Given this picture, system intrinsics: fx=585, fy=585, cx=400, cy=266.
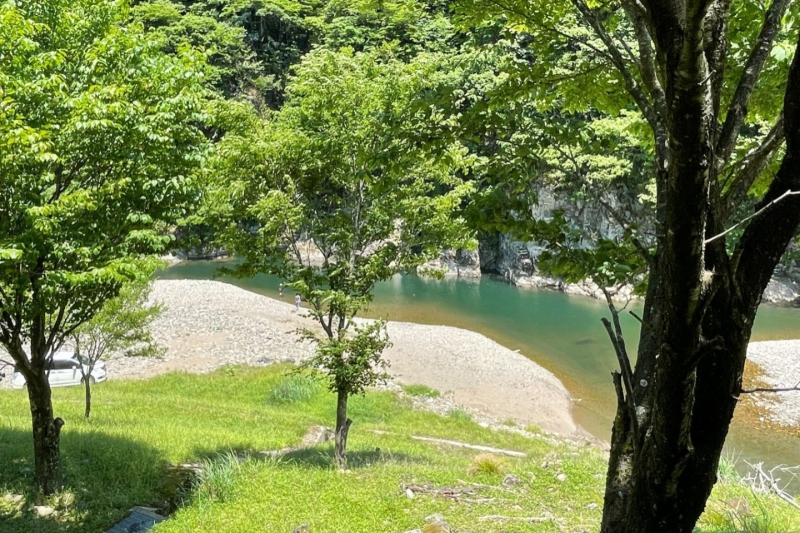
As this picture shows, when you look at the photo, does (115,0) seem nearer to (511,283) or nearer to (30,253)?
(30,253)

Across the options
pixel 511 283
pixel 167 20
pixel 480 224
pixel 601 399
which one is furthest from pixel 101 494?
pixel 167 20

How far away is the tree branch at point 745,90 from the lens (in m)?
2.79

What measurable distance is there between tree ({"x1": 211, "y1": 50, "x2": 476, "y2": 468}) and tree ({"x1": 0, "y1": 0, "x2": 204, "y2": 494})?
81.7 inches

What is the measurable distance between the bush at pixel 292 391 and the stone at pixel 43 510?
12.0 m

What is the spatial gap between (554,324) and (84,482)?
98.9 feet

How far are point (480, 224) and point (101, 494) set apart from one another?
27.7 feet

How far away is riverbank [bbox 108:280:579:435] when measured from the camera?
2342 centimetres

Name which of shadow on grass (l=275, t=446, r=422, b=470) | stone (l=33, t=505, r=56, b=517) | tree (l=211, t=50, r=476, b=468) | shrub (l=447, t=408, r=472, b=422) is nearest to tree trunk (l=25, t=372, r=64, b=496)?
stone (l=33, t=505, r=56, b=517)

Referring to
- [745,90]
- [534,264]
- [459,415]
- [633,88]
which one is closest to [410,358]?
[459,415]

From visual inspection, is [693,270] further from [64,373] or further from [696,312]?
[64,373]

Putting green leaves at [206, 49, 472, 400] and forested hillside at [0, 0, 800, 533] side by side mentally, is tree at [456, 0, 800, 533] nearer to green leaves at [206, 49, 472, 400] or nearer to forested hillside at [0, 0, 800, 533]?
forested hillside at [0, 0, 800, 533]

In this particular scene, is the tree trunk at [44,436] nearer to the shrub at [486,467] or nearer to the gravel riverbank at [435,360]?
the shrub at [486,467]

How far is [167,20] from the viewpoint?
58000 millimetres

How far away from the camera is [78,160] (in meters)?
8.03
